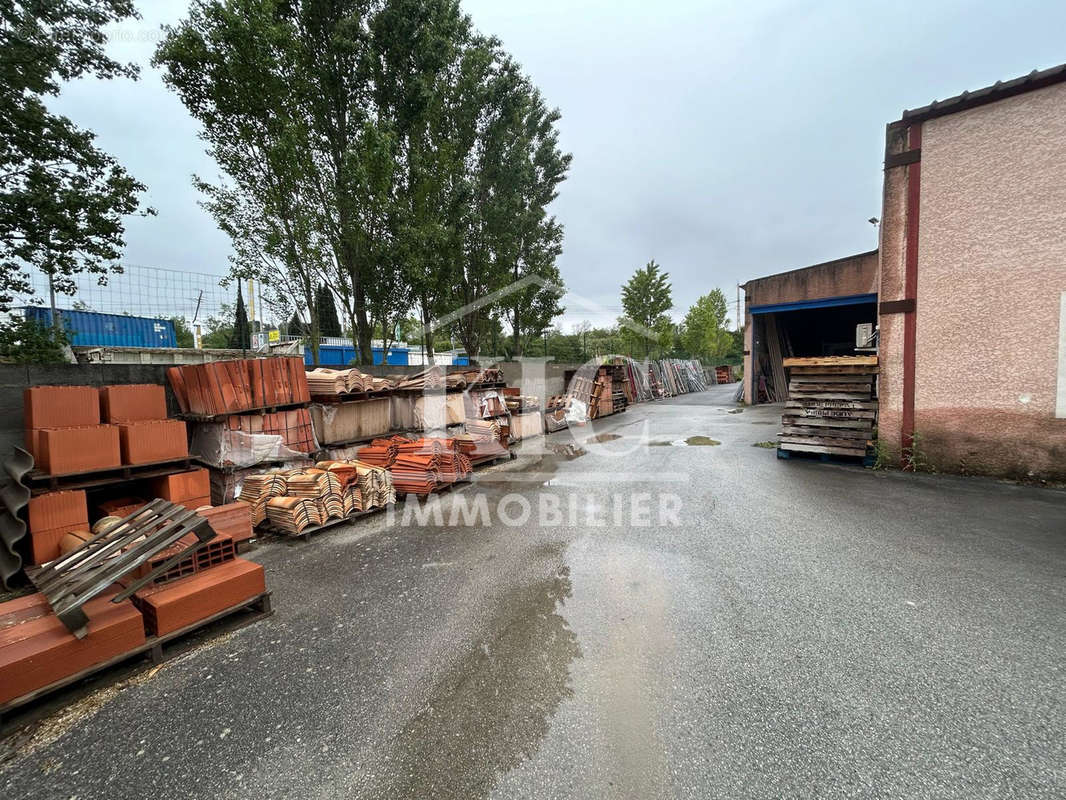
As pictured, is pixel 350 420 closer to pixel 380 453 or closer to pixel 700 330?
pixel 380 453

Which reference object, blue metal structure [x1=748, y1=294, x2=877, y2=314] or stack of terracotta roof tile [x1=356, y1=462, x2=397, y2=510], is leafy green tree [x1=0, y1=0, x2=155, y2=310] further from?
blue metal structure [x1=748, y1=294, x2=877, y2=314]

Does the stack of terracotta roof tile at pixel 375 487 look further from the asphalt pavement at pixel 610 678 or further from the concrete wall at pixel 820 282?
the concrete wall at pixel 820 282

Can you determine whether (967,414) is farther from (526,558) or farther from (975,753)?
(526,558)

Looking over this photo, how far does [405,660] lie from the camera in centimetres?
280

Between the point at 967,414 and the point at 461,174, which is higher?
the point at 461,174

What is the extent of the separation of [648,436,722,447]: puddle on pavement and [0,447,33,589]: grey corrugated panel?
9.97 metres

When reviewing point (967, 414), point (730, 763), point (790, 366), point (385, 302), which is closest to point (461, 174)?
point (385, 302)

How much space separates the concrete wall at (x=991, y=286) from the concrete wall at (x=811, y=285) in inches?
322

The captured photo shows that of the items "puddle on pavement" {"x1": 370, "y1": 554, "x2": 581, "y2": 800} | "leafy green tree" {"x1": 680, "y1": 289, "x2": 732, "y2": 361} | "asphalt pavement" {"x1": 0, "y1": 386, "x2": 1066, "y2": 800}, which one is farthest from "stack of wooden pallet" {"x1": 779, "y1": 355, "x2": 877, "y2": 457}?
"leafy green tree" {"x1": 680, "y1": 289, "x2": 732, "y2": 361}

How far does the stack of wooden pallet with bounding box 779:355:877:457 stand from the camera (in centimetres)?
793

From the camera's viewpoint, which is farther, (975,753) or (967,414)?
(967,414)

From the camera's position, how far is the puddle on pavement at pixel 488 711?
6.45 ft

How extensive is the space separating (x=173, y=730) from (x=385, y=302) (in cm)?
884

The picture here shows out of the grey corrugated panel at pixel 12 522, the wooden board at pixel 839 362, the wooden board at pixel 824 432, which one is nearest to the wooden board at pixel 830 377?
the wooden board at pixel 839 362
